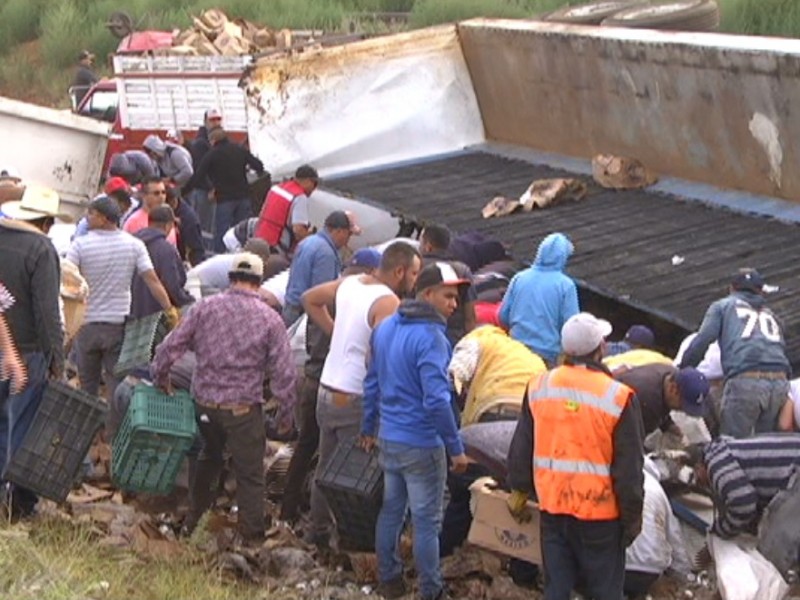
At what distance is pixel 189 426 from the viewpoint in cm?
748

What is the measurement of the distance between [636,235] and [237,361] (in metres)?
4.12

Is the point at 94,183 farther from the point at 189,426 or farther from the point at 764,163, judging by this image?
the point at 189,426

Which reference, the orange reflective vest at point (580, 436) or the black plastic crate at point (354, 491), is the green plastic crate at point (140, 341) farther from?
the orange reflective vest at point (580, 436)

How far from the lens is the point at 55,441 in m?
7.36

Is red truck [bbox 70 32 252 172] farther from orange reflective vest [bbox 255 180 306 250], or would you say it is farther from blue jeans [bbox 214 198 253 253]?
orange reflective vest [bbox 255 180 306 250]

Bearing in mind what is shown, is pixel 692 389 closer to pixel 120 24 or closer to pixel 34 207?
pixel 34 207

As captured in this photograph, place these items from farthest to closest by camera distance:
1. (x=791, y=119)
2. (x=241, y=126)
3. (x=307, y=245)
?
(x=241, y=126) < (x=791, y=119) < (x=307, y=245)

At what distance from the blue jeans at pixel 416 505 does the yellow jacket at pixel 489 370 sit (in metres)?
0.70

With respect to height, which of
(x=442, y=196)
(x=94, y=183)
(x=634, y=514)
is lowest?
(x=94, y=183)

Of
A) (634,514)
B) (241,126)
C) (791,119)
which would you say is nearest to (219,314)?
(634,514)

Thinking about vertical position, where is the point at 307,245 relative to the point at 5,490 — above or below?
above

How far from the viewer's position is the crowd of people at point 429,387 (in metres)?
5.95

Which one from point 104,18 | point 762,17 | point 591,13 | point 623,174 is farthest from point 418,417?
point 104,18

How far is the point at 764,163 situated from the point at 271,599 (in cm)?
585
